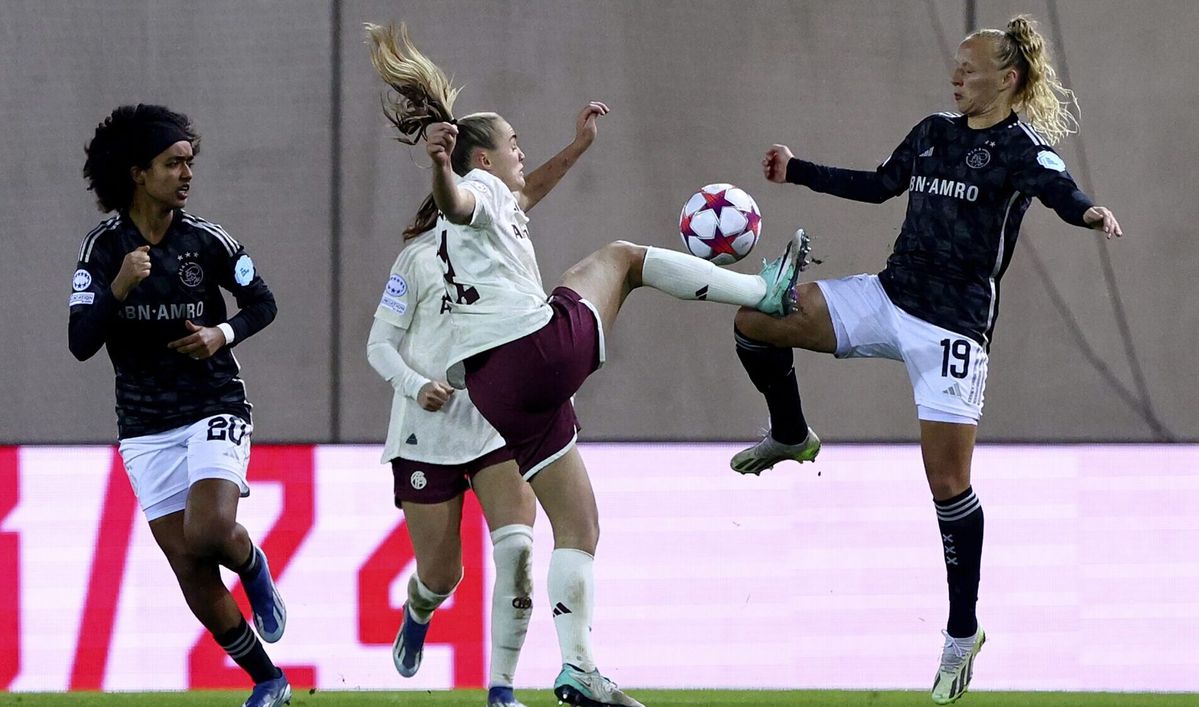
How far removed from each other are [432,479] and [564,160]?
113 centimetres

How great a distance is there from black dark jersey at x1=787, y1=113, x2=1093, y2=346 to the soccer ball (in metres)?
0.29

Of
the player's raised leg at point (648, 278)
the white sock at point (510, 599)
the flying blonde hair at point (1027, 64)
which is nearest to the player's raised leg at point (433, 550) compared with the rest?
the white sock at point (510, 599)

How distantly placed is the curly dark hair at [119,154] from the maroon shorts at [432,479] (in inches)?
47.1

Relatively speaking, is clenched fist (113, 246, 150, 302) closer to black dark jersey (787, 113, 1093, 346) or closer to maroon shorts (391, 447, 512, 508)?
maroon shorts (391, 447, 512, 508)

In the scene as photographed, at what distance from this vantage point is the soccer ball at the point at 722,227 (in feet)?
15.4

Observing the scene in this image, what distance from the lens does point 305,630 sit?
20.2 feet

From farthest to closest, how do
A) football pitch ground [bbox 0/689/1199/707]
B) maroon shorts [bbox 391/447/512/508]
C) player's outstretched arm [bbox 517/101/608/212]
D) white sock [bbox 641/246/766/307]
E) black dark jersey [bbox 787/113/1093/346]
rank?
football pitch ground [bbox 0/689/1199/707] < player's outstretched arm [bbox 517/101/608/212] < maroon shorts [bbox 391/447/512/508] < black dark jersey [bbox 787/113/1093/346] < white sock [bbox 641/246/766/307]

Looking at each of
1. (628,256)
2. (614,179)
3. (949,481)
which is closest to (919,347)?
(949,481)

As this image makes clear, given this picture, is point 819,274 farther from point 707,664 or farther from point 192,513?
point 192,513

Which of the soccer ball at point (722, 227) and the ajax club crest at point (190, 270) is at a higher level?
the soccer ball at point (722, 227)

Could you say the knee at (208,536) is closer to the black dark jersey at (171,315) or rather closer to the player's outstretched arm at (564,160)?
the black dark jersey at (171,315)

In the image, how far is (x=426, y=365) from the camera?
5105mm

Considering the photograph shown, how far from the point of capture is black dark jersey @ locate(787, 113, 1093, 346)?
4.60 meters

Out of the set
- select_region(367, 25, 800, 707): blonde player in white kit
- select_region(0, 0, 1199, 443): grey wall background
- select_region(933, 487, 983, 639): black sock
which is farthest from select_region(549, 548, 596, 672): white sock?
select_region(0, 0, 1199, 443): grey wall background
